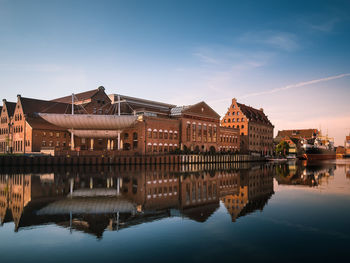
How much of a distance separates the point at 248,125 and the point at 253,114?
9427 mm

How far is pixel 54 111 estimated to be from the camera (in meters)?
67.8

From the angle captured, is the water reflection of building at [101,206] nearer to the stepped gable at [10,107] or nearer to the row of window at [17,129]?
the row of window at [17,129]

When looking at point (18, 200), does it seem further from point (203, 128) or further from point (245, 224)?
point (203, 128)

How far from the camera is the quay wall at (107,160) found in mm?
47719

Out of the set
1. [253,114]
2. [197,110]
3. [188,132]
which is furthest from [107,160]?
[253,114]

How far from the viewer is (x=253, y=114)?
102 meters

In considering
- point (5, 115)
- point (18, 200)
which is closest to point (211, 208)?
point (18, 200)

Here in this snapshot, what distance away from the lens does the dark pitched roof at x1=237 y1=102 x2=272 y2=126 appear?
319 feet

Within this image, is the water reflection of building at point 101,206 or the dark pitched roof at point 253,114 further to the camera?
the dark pitched roof at point 253,114

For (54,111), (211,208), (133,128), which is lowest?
(211,208)

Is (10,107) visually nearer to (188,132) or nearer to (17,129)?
(17,129)

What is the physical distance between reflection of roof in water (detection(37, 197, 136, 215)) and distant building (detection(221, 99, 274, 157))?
82329 millimetres

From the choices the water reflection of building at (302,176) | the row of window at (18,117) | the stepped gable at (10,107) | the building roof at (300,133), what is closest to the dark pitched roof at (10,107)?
the stepped gable at (10,107)

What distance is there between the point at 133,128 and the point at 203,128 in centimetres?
2132
